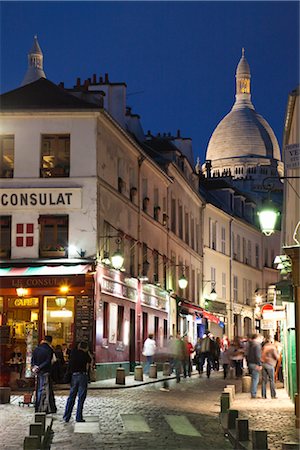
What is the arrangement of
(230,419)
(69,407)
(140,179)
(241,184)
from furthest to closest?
(241,184) → (140,179) → (69,407) → (230,419)

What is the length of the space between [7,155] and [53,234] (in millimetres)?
3184

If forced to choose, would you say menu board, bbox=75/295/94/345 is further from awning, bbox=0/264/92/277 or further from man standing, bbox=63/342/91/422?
man standing, bbox=63/342/91/422

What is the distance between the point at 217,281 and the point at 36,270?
26.7 m

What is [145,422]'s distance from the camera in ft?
50.8

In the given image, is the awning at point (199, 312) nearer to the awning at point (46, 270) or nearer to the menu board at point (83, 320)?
the menu board at point (83, 320)

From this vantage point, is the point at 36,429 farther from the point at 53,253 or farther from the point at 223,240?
the point at 223,240

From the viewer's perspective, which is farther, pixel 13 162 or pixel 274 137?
pixel 274 137

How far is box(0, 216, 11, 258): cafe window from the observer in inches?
1123

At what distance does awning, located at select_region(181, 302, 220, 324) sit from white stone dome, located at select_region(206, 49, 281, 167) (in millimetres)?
68039

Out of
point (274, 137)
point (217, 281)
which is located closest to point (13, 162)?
point (217, 281)

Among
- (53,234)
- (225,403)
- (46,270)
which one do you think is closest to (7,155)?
(53,234)

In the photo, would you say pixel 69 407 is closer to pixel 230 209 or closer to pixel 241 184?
pixel 230 209

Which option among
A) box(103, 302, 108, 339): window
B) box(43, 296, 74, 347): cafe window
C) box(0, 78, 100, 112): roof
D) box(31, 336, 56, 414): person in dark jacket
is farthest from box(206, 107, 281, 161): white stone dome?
box(31, 336, 56, 414): person in dark jacket

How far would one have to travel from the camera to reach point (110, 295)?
30047 mm
